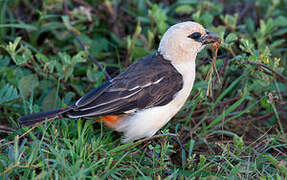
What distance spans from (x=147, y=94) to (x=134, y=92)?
Result: 0.42 feet

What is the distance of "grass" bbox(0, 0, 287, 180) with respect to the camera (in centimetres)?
338

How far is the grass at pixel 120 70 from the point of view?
3.38 metres

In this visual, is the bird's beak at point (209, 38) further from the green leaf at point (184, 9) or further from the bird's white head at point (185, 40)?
the green leaf at point (184, 9)

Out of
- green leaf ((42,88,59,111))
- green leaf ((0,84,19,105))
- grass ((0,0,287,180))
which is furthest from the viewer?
green leaf ((42,88,59,111))

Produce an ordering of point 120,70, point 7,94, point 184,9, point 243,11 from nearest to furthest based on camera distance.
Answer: point 7,94 < point 120,70 < point 184,9 < point 243,11

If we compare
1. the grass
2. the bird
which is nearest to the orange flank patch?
the bird

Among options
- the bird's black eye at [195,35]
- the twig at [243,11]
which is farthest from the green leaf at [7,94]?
the twig at [243,11]

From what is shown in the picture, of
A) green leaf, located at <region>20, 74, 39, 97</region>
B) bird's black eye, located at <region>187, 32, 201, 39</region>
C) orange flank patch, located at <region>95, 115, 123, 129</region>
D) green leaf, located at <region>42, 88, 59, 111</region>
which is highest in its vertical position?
bird's black eye, located at <region>187, 32, 201, 39</region>

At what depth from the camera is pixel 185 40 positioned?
401cm

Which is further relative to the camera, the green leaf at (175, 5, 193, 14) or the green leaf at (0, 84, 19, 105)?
the green leaf at (175, 5, 193, 14)

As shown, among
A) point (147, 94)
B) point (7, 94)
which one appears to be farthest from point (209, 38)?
point (7, 94)

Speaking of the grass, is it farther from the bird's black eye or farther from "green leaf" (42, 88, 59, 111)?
the bird's black eye

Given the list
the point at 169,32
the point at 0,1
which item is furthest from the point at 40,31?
the point at 169,32

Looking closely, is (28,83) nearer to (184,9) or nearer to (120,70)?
(120,70)
